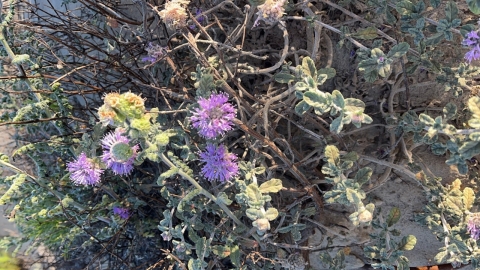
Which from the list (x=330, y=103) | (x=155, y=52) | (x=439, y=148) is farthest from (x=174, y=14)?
(x=439, y=148)

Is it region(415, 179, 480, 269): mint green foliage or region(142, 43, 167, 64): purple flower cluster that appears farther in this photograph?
region(142, 43, 167, 64): purple flower cluster

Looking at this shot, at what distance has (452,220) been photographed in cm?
122

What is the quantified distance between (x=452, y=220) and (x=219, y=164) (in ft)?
2.22

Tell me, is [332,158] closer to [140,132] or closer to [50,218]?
[140,132]

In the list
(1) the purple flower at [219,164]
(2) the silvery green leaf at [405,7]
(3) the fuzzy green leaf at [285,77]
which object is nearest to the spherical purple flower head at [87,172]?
(1) the purple flower at [219,164]

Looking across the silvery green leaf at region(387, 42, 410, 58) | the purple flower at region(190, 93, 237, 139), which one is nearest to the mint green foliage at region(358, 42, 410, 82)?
the silvery green leaf at region(387, 42, 410, 58)

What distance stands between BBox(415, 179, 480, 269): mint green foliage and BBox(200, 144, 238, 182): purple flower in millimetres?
548

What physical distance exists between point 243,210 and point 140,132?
1.70ft

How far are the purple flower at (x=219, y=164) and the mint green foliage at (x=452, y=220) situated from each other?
0.55 m

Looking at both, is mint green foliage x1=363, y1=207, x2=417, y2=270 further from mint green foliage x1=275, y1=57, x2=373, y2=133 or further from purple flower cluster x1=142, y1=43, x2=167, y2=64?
purple flower cluster x1=142, y1=43, x2=167, y2=64

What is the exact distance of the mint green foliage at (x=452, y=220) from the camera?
1.09 m

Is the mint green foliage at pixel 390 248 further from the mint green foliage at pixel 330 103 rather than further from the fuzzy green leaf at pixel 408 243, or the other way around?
the mint green foliage at pixel 330 103

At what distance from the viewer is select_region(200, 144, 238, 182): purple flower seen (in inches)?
45.4

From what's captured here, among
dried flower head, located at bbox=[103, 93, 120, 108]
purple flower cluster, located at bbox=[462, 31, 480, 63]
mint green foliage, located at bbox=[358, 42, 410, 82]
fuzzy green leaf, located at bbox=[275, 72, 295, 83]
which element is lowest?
fuzzy green leaf, located at bbox=[275, 72, 295, 83]
